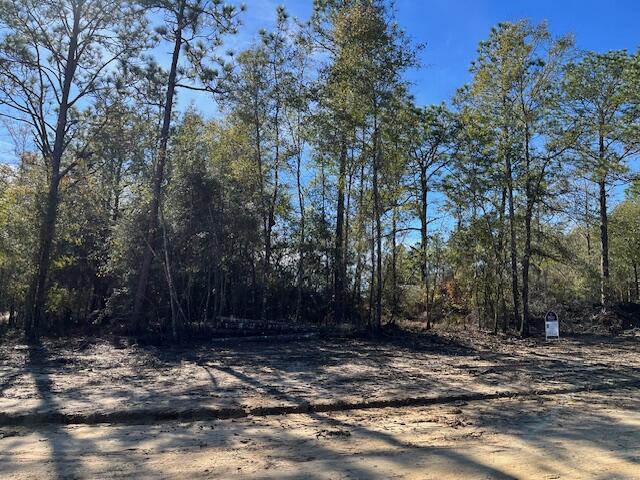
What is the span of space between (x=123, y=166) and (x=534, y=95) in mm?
13554

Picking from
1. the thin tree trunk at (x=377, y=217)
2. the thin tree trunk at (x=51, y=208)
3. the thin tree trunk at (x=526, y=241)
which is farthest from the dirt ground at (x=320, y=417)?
the thin tree trunk at (x=526, y=241)

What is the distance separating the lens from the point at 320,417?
7016 millimetres

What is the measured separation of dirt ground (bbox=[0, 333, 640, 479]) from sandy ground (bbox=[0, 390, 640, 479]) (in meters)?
0.02

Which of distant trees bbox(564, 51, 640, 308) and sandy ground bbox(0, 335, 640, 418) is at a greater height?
distant trees bbox(564, 51, 640, 308)

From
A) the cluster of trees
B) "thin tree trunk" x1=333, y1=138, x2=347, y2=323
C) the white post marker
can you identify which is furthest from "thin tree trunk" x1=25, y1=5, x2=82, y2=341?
the white post marker

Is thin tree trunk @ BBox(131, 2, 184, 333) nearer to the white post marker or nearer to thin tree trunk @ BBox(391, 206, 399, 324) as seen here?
thin tree trunk @ BBox(391, 206, 399, 324)

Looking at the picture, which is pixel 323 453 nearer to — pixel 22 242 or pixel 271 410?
pixel 271 410

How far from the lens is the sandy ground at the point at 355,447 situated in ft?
15.4

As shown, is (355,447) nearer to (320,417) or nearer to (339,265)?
(320,417)

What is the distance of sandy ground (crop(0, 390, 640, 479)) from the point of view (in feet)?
15.4

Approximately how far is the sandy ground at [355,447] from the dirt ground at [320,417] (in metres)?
0.02

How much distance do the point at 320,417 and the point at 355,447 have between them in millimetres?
1588

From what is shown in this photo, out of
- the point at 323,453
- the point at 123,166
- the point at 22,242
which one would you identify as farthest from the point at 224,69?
the point at 323,453

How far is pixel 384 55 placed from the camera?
1617 cm
